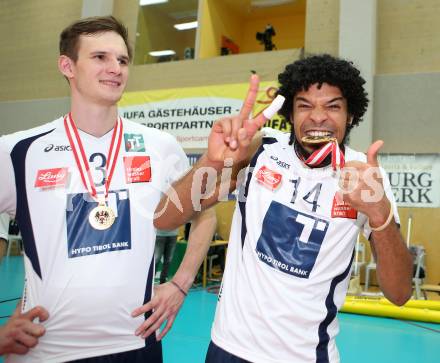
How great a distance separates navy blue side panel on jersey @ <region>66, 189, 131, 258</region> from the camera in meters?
1.58

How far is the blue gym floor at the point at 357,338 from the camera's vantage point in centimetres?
410

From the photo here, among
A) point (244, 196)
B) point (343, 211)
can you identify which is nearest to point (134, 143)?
point (244, 196)

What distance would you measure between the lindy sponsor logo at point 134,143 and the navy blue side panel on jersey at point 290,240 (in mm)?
633

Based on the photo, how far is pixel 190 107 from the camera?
10.1 metres

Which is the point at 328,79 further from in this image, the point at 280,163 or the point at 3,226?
the point at 3,226

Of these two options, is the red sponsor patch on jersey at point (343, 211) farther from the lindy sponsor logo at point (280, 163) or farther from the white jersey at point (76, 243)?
the white jersey at point (76, 243)

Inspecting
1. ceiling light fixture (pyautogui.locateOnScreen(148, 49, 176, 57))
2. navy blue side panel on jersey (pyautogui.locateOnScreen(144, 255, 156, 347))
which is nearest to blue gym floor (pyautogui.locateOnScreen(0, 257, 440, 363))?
navy blue side panel on jersey (pyautogui.locateOnScreen(144, 255, 156, 347))

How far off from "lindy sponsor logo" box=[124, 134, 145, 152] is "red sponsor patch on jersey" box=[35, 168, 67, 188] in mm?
289

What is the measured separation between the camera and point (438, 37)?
8594mm

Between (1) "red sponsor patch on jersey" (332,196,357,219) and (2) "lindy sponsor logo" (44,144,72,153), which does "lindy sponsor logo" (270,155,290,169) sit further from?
(2) "lindy sponsor logo" (44,144,72,153)

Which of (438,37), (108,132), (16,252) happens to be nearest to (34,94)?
(16,252)

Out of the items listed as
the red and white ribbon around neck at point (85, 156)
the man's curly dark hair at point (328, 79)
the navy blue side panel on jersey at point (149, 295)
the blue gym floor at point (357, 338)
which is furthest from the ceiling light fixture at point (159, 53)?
the navy blue side panel on jersey at point (149, 295)

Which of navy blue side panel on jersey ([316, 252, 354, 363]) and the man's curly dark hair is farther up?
the man's curly dark hair

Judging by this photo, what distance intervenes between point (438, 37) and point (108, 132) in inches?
→ 350
